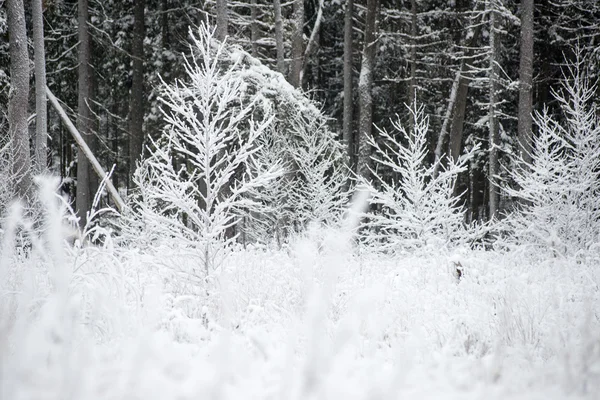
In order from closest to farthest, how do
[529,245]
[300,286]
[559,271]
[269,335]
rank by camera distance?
[269,335] → [300,286] → [559,271] → [529,245]

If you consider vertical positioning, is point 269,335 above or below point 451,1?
below

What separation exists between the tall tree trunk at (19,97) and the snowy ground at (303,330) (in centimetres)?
399

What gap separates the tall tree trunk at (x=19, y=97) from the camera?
28.3ft

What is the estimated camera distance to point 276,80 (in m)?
9.39

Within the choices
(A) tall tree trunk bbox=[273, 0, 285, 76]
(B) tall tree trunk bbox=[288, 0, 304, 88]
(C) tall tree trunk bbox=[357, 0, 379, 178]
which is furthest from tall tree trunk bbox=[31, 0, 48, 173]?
(C) tall tree trunk bbox=[357, 0, 379, 178]

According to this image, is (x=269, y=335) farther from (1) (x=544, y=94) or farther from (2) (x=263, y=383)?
(1) (x=544, y=94)

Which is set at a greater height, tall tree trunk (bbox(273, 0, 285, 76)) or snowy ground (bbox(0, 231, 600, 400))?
tall tree trunk (bbox(273, 0, 285, 76))

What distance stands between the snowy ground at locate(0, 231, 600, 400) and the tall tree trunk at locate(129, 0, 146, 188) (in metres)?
11.4

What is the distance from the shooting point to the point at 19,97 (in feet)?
28.9

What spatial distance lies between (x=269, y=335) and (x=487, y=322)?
6.99ft

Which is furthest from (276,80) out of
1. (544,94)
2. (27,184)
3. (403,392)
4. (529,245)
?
(544,94)

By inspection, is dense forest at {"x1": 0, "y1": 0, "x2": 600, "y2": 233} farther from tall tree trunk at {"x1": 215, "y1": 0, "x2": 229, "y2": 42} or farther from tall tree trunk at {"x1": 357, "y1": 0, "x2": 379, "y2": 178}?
tall tree trunk at {"x1": 215, "y1": 0, "x2": 229, "y2": 42}

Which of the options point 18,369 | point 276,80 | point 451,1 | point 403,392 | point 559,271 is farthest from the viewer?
point 451,1

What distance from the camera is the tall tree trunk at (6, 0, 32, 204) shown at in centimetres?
863
